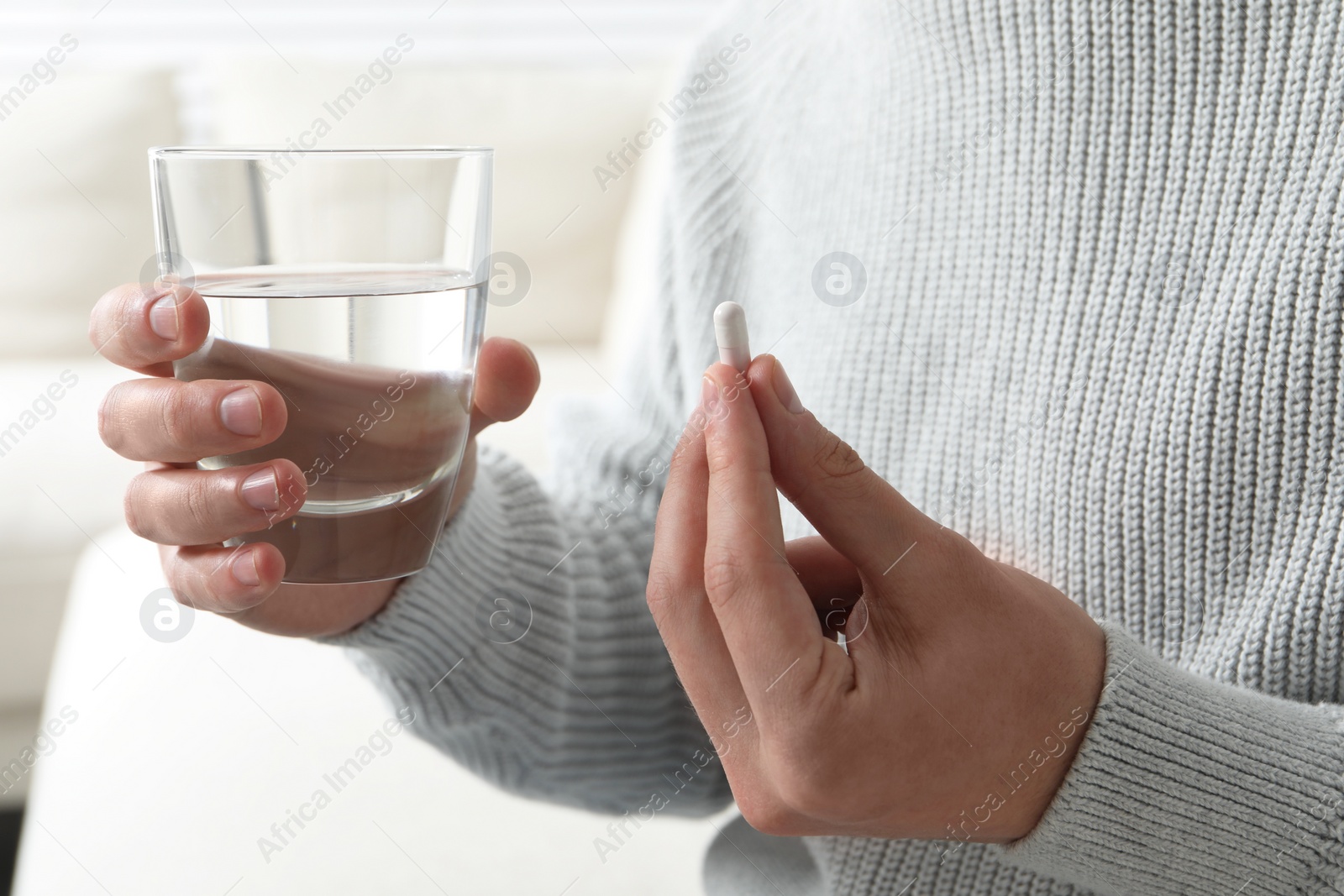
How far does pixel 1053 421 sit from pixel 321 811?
51cm

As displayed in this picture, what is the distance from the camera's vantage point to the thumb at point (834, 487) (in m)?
0.33

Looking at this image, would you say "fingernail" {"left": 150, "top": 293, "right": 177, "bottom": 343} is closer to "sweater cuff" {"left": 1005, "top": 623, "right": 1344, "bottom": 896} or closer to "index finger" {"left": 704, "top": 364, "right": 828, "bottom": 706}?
"index finger" {"left": 704, "top": 364, "right": 828, "bottom": 706}

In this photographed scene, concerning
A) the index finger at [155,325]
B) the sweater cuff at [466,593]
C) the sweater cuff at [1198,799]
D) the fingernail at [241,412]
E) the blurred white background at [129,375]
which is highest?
the index finger at [155,325]

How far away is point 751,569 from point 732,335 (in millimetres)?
74

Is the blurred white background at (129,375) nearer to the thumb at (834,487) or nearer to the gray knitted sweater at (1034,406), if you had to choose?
the gray knitted sweater at (1034,406)

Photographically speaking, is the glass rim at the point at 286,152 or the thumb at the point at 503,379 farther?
the thumb at the point at 503,379

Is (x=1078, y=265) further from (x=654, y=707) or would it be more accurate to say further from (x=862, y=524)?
(x=654, y=707)

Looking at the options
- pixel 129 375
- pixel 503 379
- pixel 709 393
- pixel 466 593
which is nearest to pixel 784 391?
pixel 709 393

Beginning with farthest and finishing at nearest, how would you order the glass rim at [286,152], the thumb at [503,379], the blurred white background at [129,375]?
the blurred white background at [129,375], the thumb at [503,379], the glass rim at [286,152]

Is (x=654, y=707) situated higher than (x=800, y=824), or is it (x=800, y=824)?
(x=800, y=824)

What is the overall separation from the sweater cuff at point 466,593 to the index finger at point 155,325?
0.17m

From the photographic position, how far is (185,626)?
34.2 inches

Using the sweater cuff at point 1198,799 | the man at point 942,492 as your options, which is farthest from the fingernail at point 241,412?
the sweater cuff at point 1198,799

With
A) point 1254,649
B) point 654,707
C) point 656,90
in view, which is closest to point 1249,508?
point 1254,649
